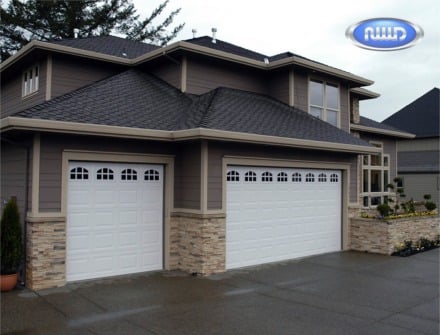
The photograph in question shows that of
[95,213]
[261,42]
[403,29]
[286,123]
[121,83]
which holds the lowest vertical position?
[95,213]

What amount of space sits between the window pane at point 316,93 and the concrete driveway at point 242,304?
5810mm

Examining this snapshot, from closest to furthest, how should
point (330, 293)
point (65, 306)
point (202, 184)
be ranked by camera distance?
point (65, 306), point (330, 293), point (202, 184)

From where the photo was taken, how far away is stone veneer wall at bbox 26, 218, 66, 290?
8188mm

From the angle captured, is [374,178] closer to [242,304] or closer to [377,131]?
[377,131]

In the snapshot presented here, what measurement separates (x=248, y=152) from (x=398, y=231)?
516 centimetres

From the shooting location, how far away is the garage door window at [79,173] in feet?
28.9

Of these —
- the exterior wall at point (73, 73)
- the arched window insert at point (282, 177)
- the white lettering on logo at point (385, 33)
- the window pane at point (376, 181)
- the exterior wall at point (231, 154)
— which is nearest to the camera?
the exterior wall at point (231, 154)

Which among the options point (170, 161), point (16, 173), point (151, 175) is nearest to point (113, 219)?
point (151, 175)

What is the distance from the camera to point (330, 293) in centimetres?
819

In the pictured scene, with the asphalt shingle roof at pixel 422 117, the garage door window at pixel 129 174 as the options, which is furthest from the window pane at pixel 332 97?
the asphalt shingle roof at pixel 422 117

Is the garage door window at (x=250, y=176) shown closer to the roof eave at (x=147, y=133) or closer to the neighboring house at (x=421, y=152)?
the roof eave at (x=147, y=133)

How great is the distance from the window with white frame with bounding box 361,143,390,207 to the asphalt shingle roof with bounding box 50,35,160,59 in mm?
9066

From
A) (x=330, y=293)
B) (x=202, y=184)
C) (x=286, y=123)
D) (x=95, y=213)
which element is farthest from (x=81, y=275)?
(x=286, y=123)

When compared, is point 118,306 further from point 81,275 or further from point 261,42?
point 261,42
